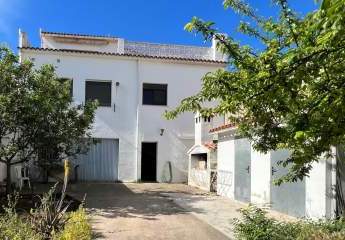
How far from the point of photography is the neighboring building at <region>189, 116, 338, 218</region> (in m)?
11.4

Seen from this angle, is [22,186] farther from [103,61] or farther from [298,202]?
[298,202]

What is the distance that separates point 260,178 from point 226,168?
11.4ft

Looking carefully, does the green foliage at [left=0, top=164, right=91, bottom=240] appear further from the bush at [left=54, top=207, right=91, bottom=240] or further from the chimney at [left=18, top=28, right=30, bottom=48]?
the chimney at [left=18, top=28, right=30, bottom=48]

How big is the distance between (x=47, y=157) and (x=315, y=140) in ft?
39.3

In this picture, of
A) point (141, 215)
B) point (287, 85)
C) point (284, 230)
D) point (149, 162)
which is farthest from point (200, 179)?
point (287, 85)

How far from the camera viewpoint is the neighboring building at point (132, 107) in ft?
81.5

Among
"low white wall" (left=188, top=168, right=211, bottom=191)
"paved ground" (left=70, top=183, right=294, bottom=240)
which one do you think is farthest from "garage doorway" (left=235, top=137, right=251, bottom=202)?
"low white wall" (left=188, top=168, right=211, bottom=191)

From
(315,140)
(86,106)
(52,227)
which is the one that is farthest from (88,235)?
(86,106)

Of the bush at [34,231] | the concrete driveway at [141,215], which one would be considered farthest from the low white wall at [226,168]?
the bush at [34,231]

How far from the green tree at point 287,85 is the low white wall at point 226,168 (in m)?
10.7

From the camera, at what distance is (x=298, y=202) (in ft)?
41.8

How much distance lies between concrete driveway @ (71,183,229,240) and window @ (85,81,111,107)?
5195mm

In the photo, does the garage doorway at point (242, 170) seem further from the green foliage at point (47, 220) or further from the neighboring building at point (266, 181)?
the green foliage at point (47, 220)

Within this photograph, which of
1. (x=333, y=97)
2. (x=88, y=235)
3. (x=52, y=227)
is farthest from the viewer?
(x=88, y=235)
